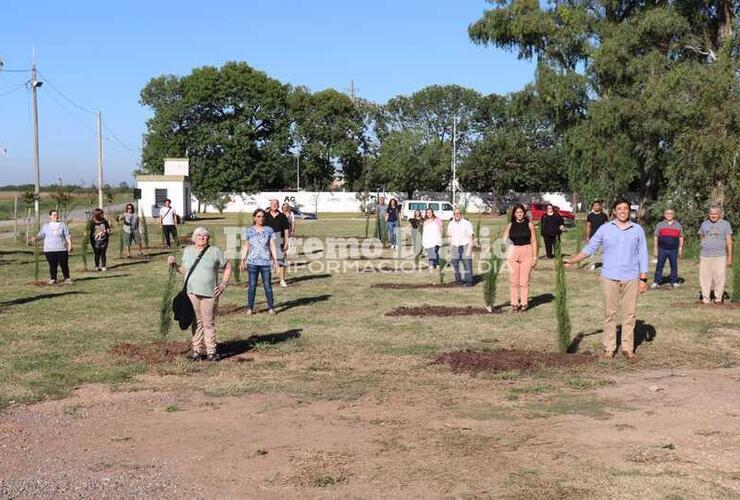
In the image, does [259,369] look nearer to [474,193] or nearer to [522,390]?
[522,390]

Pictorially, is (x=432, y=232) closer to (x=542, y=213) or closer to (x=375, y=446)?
(x=375, y=446)

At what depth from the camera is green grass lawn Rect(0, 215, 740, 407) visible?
8164mm

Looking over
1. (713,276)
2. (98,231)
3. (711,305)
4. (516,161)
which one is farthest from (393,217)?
(516,161)

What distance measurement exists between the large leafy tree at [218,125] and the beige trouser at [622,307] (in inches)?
2539

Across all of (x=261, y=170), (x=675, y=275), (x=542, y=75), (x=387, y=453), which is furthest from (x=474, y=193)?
(x=387, y=453)

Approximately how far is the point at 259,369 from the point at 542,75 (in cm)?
2736

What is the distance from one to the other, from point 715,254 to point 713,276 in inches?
17.0

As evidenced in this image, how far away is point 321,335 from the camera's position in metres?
10.8

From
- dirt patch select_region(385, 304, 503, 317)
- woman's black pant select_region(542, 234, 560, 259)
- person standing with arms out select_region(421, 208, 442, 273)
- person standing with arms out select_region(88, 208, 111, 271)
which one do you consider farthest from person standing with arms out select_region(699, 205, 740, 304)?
person standing with arms out select_region(88, 208, 111, 271)

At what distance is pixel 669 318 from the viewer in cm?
1196

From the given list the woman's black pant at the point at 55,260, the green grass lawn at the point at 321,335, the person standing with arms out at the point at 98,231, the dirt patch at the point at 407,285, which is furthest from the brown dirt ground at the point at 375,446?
the person standing with arms out at the point at 98,231

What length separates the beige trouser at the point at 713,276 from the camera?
513 inches

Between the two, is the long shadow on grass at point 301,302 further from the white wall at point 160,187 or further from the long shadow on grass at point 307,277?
the white wall at point 160,187

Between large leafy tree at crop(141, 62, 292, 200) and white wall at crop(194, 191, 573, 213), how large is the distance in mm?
1231
